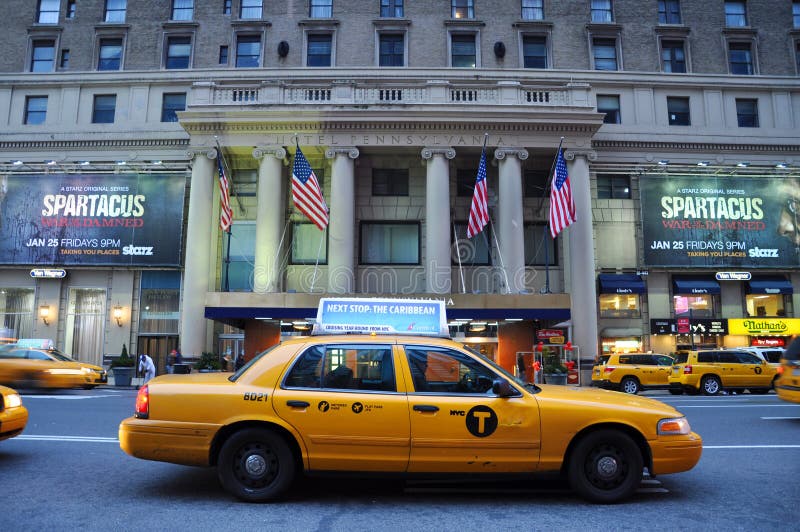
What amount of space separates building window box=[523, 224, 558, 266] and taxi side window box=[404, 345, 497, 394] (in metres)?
24.0

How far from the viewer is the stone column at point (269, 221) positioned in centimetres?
2525

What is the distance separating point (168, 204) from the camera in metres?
29.1

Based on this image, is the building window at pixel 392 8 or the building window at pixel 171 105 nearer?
the building window at pixel 171 105

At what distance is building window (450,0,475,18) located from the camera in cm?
3275

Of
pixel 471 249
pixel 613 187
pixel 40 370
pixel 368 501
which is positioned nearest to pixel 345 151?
pixel 471 249

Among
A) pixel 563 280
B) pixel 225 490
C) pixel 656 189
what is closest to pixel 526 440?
pixel 225 490

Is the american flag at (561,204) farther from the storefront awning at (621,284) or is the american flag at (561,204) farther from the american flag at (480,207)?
the storefront awning at (621,284)

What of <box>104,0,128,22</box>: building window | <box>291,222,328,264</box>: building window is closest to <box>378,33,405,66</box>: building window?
<box>291,222,328,264</box>: building window

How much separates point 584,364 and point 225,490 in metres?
21.7

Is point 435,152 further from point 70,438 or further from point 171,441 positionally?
point 171,441

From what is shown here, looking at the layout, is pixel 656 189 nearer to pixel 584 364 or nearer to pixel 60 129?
pixel 584 364

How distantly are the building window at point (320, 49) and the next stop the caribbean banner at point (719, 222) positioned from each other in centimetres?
1785

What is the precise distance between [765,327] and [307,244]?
23.2 m

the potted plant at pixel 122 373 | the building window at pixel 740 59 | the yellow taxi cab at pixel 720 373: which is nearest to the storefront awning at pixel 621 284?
the yellow taxi cab at pixel 720 373
